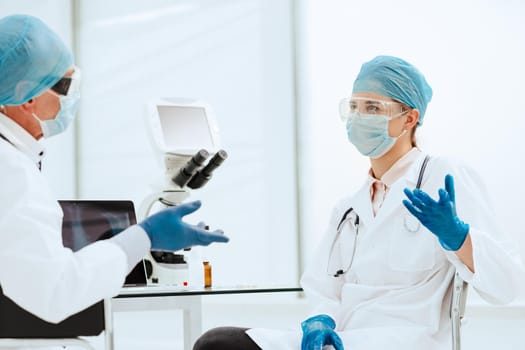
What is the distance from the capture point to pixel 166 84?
5.36 meters

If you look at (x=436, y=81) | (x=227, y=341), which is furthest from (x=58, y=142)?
(x=227, y=341)

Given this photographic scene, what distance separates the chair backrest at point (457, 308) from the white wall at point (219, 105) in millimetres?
3266

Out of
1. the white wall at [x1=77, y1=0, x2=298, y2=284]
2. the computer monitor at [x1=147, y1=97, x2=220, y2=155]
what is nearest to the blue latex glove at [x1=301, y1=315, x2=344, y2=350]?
the computer monitor at [x1=147, y1=97, x2=220, y2=155]

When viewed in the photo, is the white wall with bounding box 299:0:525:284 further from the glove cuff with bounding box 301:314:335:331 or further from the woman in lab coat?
the glove cuff with bounding box 301:314:335:331

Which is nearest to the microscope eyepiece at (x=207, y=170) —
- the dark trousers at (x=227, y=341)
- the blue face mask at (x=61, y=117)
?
the dark trousers at (x=227, y=341)

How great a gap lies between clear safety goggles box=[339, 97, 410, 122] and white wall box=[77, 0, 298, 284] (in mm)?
2875

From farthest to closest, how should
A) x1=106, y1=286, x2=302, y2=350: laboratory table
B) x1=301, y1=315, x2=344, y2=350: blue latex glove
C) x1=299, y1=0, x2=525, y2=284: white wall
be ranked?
x1=299, y1=0, x2=525, y2=284: white wall, x1=106, y1=286, x2=302, y2=350: laboratory table, x1=301, y1=315, x2=344, y2=350: blue latex glove

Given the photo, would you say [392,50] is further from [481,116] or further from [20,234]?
[20,234]

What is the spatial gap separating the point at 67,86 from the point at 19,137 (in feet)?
0.53

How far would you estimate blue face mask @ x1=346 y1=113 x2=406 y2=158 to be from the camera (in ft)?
7.13

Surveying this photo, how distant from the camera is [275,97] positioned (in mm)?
5129

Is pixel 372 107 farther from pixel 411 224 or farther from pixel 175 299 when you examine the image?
pixel 175 299

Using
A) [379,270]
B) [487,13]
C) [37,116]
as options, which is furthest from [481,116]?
[37,116]

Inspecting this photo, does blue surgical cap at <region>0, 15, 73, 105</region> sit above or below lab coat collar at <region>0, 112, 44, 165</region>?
above
